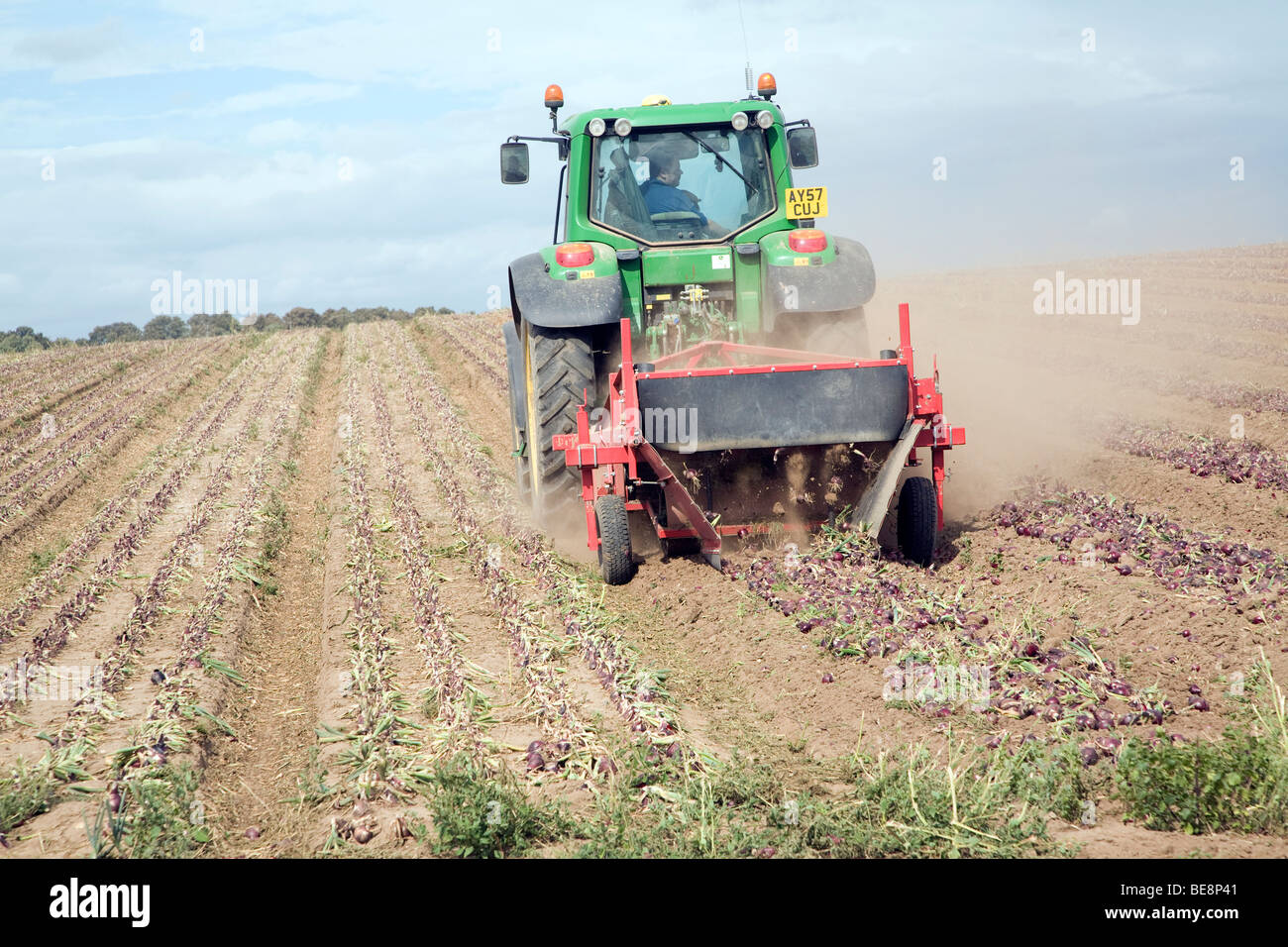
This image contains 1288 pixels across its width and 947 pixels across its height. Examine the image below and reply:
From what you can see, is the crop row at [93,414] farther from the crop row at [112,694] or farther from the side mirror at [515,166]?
the side mirror at [515,166]

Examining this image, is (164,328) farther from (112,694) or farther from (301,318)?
(112,694)

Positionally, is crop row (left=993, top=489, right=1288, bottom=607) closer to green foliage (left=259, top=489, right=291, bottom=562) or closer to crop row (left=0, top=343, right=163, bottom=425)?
green foliage (left=259, top=489, right=291, bottom=562)

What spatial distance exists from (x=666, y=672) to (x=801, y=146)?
417 cm

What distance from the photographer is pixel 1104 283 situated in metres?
25.0

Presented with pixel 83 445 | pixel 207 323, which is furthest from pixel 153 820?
pixel 207 323

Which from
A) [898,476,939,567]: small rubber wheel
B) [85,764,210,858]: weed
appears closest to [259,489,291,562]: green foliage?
[85,764,210,858]: weed

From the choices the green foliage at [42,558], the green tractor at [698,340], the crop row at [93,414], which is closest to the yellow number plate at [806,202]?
the green tractor at [698,340]

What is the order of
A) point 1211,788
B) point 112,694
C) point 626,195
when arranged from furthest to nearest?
1. point 626,195
2. point 112,694
3. point 1211,788

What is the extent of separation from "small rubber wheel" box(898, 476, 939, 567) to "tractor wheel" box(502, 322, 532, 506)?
2.99 meters

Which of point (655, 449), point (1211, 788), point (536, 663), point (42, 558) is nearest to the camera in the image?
point (1211, 788)

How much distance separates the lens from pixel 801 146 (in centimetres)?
730

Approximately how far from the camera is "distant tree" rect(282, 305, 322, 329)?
37906mm

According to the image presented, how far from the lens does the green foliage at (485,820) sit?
3109mm
